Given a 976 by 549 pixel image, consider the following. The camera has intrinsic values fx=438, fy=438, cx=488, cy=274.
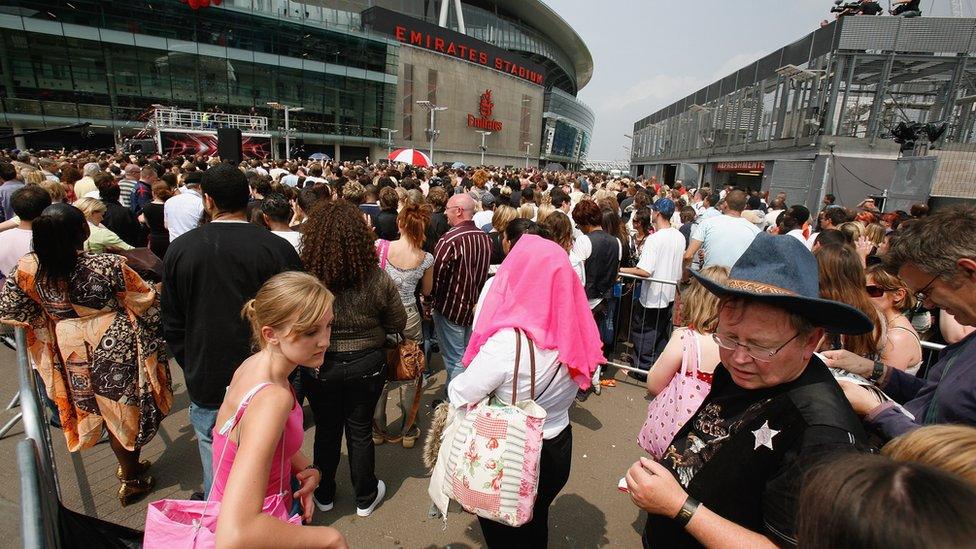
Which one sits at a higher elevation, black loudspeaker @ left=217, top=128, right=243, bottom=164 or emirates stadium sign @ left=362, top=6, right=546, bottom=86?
emirates stadium sign @ left=362, top=6, right=546, bottom=86

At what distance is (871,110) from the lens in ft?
56.0

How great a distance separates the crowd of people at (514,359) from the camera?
1.20 meters

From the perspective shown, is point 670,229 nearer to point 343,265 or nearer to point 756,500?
point 343,265

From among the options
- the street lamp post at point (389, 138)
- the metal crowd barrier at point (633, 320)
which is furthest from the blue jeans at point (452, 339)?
the street lamp post at point (389, 138)

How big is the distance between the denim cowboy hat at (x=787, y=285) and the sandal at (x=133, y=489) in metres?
3.97

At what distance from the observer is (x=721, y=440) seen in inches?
56.2

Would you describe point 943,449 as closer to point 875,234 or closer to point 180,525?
point 180,525

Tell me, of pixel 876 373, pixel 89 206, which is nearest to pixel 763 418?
pixel 876 373

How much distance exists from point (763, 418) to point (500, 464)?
1.01 meters

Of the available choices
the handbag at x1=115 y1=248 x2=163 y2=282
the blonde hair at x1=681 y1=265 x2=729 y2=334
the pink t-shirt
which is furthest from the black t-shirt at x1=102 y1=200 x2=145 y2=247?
the blonde hair at x1=681 y1=265 x2=729 y2=334

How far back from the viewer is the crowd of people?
1200mm

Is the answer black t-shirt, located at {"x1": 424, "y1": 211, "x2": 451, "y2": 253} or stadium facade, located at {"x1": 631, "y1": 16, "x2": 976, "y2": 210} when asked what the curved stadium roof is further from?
black t-shirt, located at {"x1": 424, "y1": 211, "x2": 451, "y2": 253}

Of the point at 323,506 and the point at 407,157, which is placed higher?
the point at 407,157

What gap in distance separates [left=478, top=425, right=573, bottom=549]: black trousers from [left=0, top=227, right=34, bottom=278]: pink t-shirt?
14.3ft
